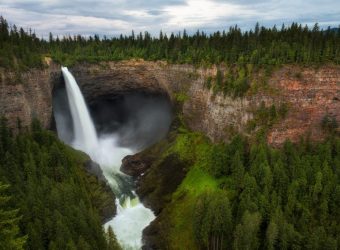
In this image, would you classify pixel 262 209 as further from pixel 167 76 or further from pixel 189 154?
pixel 167 76

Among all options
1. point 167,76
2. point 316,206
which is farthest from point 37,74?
point 316,206

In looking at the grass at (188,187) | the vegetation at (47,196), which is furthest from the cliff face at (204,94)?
the vegetation at (47,196)

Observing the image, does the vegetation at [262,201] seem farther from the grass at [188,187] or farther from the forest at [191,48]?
the forest at [191,48]

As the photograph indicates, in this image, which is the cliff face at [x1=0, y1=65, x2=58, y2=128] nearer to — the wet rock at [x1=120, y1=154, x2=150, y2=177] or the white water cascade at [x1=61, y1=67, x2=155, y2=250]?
the white water cascade at [x1=61, y1=67, x2=155, y2=250]

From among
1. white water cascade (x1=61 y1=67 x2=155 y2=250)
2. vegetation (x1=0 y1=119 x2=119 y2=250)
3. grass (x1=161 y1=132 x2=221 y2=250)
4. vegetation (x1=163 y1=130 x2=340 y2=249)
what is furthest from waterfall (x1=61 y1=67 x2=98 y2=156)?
vegetation (x1=163 y1=130 x2=340 y2=249)

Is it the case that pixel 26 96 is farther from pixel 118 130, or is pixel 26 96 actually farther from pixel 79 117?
pixel 118 130

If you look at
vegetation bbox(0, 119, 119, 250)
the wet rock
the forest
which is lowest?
the wet rock

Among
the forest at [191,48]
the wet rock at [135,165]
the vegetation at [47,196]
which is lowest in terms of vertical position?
the wet rock at [135,165]
